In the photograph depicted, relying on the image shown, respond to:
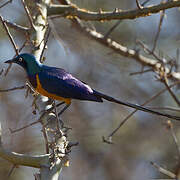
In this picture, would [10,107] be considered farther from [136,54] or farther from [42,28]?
[42,28]

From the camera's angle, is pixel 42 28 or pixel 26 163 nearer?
pixel 26 163

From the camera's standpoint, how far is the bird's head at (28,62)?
13.9ft

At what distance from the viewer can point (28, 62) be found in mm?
4309

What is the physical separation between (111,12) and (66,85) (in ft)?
3.26

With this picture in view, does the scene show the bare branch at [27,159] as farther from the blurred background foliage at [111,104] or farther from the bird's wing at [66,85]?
the blurred background foliage at [111,104]

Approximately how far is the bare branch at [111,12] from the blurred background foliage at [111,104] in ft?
11.0

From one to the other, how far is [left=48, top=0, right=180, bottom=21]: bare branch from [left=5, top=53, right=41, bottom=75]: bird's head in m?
0.70

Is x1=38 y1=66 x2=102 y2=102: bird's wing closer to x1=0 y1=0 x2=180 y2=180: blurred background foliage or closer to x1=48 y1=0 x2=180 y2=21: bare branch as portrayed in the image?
x1=48 y1=0 x2=180 y2=21: bare branch

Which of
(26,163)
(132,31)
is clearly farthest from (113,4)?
(26,163)

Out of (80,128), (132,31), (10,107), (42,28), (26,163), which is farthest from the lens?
(132,31)

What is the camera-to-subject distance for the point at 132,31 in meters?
9.70

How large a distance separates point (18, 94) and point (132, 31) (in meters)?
3.29

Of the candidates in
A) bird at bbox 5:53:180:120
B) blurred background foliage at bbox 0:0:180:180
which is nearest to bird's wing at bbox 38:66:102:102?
bird at bbox 5:53:180:120

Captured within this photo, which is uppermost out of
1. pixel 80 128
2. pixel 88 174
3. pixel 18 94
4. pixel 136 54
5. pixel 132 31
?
pixel 132 31
